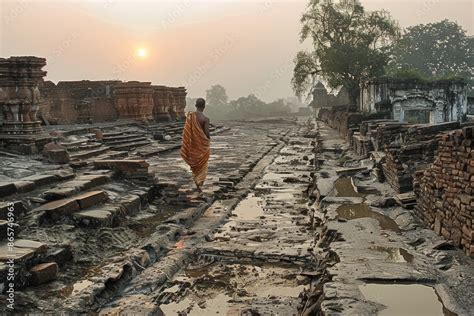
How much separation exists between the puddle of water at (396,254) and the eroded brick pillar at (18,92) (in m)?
7.45

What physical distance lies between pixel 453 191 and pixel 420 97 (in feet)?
52.1

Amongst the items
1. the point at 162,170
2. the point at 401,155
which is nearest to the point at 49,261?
the point at 401,155

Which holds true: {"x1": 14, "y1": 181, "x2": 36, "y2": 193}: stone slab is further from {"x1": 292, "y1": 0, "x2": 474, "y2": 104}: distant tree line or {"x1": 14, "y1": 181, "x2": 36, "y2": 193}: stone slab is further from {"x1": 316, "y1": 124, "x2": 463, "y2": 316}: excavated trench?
{"x1": 292, "y1": 0, "x2": 474, "y2": 104}: distant tree line

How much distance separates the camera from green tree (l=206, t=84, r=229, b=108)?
79.7m

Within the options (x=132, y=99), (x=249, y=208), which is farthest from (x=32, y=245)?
(x=132, y=99)

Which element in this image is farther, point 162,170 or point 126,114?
point 126,114

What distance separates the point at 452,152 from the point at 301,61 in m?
27.3

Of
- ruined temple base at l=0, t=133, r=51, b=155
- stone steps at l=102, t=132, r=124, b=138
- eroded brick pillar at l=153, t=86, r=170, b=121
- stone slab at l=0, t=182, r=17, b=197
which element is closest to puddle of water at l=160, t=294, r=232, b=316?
stone slab at l=0, t=182, r=17, b=197

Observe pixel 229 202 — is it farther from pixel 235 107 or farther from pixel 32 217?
pixel 235 107

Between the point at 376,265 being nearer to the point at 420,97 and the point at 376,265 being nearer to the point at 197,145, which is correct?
the point at 197,145

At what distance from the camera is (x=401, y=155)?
7590 mm

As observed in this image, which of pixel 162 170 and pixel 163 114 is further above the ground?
pixel 163 114

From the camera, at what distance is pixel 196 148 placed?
27.8 feet

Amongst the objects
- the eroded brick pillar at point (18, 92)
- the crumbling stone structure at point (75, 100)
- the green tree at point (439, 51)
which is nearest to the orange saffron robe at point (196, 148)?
the eroded brick pillar at point (18, 92)
